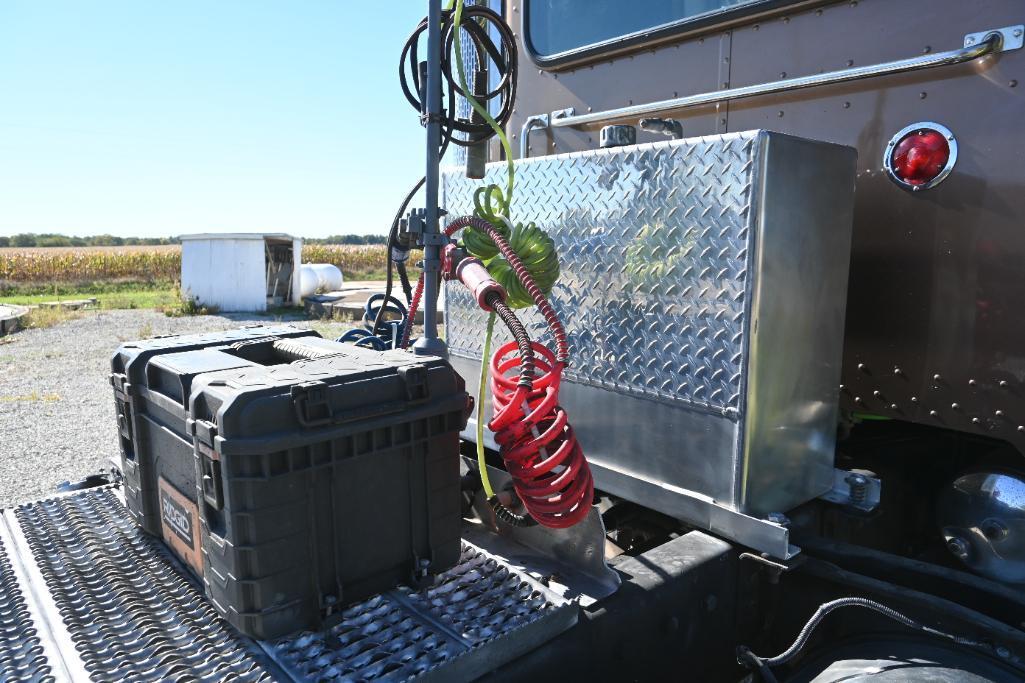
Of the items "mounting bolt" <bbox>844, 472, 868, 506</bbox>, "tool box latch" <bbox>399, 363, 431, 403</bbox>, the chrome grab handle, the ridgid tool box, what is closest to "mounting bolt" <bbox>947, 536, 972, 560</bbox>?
"mounting bolt" <bbox>844, 472, 868, 506</bbox>

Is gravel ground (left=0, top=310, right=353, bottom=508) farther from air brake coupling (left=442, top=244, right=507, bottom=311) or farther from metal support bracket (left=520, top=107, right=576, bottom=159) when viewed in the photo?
metal support bracket (left=520, top=107, right=576, bottom=159)

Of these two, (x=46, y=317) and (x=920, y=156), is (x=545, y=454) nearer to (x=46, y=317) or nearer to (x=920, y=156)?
(x=920, y=156)

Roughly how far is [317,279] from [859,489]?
72.8 feet

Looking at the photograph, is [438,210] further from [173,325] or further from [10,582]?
[173,325]

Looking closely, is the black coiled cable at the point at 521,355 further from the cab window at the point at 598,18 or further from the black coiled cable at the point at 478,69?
the cab window at the point at 598,18

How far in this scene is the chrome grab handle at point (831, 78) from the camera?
5.39ft

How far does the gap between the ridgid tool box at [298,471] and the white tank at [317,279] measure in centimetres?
2012

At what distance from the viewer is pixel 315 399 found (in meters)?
1.46

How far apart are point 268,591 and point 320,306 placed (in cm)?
1918

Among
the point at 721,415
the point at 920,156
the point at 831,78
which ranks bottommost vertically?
the point at 721,415

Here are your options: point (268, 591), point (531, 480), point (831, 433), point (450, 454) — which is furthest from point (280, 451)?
point (831, 433)

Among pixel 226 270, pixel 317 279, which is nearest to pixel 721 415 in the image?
pixel 226 270

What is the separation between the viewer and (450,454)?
1743 millimetres

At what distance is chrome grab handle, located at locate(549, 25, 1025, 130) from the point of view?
1.64 m
